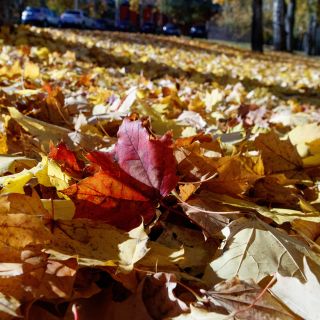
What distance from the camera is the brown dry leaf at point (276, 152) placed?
1.33 m

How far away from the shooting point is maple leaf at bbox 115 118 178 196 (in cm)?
91

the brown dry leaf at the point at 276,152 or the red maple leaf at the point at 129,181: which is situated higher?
the red maple leaf at the point at 129,181

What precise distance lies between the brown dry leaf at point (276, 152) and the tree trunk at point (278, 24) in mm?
18925

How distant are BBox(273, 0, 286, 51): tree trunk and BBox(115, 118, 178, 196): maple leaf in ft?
63.6

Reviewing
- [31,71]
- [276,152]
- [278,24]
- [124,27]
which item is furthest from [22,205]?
[124,27]

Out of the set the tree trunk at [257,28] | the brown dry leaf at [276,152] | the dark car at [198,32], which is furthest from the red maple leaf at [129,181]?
the dark car at [198,32]

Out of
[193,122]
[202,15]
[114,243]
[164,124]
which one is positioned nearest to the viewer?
[114,243]

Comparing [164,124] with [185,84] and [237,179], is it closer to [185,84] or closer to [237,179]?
[237,179]

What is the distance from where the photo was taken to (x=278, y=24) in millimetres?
20547

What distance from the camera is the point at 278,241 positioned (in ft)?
2.80

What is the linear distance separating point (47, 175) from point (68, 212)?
124 millimetres

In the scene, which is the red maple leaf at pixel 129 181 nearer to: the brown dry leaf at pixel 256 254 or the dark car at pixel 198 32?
the brown dry leaf at pixel 256 254

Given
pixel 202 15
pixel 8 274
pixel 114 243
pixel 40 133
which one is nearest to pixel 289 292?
pixel 114 243

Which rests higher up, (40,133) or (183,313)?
(40,133)
